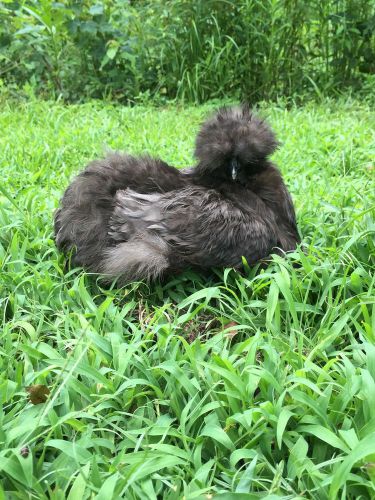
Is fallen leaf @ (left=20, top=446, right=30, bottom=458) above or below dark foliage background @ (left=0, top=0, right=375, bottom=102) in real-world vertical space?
below

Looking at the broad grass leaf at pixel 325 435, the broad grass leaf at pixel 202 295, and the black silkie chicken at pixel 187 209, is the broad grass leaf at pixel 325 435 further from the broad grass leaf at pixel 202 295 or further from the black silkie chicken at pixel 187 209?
the black silkie chicken at pixel 187 209

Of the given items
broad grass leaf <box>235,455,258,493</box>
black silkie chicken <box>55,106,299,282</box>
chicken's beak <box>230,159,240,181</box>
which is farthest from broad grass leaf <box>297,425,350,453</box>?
chicken's beak <box>230,159,240,181</box>

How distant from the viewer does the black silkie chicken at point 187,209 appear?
8.34 ft

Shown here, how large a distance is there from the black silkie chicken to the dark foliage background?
173 inches

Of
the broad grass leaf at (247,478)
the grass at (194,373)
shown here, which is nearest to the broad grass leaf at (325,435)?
the grass at (194,373)

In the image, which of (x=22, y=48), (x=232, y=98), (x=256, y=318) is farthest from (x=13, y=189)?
(x=22, y=48)

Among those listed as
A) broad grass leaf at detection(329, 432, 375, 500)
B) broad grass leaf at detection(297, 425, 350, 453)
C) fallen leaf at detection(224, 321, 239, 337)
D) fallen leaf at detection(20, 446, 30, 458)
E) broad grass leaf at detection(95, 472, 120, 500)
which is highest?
broad grass leaf at detection(329, 432, 375, 500)

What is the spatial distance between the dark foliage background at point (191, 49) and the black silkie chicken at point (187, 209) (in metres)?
4.40

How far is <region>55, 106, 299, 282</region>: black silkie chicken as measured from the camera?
8.34 feet

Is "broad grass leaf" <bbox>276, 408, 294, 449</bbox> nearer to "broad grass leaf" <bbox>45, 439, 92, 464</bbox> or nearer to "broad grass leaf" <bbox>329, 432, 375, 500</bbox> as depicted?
"broad grass leaf" <bbox>329, 432, 375, 500</bbox>

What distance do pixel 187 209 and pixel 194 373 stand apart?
0.88 m

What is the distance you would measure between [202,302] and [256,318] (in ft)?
0.91

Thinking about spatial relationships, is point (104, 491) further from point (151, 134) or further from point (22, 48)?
point (22, 48)

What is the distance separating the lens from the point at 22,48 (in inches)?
299
